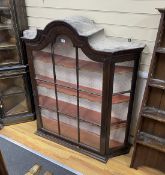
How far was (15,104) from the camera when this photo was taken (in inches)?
117

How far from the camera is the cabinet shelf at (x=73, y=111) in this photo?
2.23m

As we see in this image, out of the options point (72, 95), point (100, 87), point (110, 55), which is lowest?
point (72, 95)

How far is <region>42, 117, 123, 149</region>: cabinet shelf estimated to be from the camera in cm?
237

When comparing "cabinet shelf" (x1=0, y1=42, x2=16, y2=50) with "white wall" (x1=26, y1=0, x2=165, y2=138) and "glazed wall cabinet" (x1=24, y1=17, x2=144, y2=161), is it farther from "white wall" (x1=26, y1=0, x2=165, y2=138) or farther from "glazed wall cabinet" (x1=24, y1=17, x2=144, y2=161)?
"white wall" (x1=26, y1=0, x2=165, y2=138)

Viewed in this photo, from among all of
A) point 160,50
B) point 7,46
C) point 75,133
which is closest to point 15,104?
point 7,46

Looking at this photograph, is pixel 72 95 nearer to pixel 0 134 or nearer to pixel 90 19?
pixel 90 19

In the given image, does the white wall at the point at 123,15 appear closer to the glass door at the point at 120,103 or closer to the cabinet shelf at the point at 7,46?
the glass door at the point at 120,103

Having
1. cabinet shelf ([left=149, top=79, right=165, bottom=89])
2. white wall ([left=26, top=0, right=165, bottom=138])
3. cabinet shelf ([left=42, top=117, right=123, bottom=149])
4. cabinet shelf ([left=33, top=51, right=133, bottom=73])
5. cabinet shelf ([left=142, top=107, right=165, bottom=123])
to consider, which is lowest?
cabinet shelf ([left=42, top=117, right=123, bottom=149])

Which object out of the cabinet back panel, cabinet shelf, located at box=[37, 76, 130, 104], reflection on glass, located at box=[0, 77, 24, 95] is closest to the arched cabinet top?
cabinet shelf, located at box=[37, 76, 130, 104]

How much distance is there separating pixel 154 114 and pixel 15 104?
188cm

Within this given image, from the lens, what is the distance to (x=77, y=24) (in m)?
1.92

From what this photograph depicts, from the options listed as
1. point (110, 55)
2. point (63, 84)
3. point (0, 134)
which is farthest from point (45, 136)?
point (110, 55)

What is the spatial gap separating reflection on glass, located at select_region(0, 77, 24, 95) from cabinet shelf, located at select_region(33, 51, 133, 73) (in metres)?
0.58

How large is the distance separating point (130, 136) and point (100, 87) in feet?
2.68
